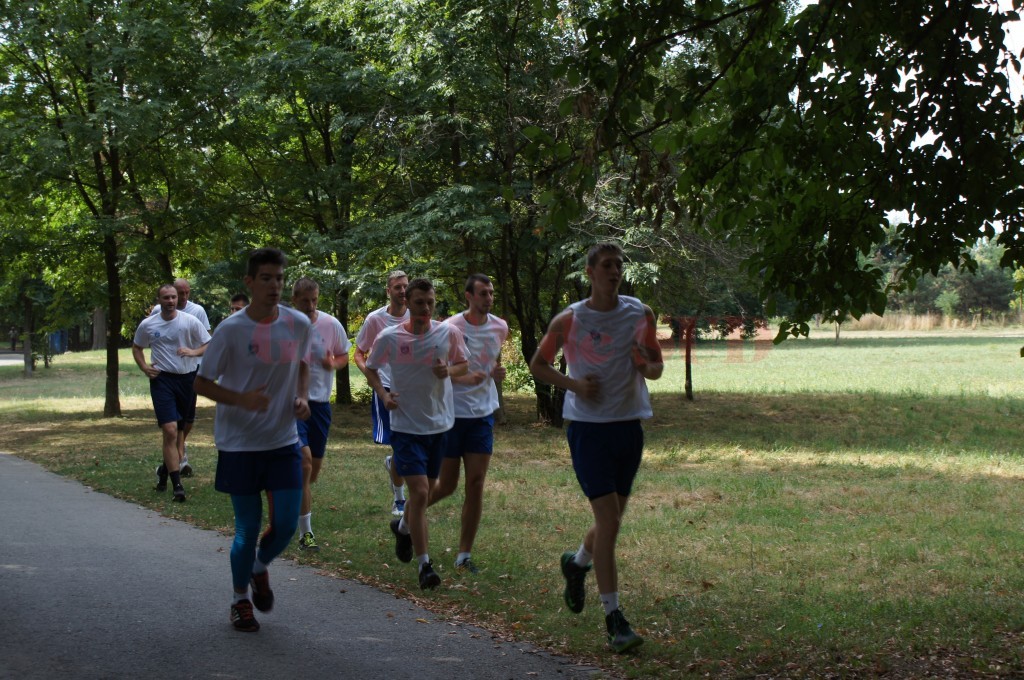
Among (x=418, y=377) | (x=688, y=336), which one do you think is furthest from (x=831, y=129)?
(x=688, y=336)

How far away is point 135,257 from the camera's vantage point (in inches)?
876

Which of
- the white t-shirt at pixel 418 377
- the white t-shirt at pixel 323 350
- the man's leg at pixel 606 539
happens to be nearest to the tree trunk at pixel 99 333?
the white t-shirt at pixel 323 350

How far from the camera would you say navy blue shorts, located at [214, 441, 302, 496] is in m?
5.94

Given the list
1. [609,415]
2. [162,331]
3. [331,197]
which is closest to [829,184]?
[609,415]

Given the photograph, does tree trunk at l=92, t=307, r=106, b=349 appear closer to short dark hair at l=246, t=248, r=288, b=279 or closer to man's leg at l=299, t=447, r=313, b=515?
man's leg at l=299, t=447, r=313, b=515

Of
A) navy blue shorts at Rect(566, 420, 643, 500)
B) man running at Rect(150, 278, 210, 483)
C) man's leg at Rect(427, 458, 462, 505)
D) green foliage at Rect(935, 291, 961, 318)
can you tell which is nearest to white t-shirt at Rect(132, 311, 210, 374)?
man running at Rect(150, 278, 210, 483)

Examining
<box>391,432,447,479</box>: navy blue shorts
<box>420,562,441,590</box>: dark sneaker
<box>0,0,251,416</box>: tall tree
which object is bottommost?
<box>420,562,441,590</box>: dark sneaker

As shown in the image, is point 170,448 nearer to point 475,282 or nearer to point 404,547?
point 404,547

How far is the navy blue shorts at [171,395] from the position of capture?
1184 cm

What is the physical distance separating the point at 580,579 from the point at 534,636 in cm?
45

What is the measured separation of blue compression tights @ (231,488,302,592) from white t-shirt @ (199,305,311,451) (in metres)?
0.30

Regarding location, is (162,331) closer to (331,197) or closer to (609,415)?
(609,415)

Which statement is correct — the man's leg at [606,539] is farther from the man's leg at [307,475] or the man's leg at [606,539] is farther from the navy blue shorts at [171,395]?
the navy blue shorts at [171,395]

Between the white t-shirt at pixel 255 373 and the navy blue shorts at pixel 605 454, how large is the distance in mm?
1596
